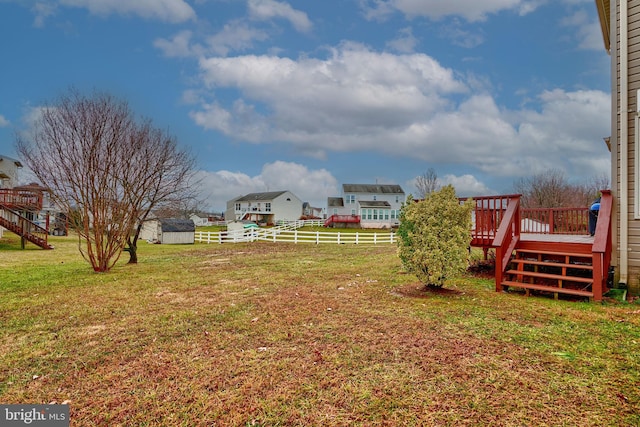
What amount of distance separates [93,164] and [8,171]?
29.0 metres

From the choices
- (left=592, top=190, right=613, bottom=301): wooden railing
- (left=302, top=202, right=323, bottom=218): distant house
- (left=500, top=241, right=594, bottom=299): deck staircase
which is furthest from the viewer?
(left=302, top=202, right=323, bottom=218): distant house

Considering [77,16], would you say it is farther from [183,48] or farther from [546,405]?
[546,405]

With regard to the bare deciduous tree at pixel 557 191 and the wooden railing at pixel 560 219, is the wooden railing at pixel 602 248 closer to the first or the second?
the wooden railing at pixel 560 219

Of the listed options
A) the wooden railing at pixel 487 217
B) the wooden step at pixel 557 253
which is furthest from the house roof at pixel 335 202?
the wooden step at pixel 557 253

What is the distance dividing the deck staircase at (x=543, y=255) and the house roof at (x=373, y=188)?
4235 cm

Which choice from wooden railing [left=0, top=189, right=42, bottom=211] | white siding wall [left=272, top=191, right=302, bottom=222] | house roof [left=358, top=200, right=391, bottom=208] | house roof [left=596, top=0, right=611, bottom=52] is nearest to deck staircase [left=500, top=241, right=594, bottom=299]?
house roof [left=596, top=0, right=611, bottom=52]

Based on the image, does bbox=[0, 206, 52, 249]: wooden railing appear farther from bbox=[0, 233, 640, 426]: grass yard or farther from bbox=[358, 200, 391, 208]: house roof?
bbox=[358, 200, 391, 208]: house roof

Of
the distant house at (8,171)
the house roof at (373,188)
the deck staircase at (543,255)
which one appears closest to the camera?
the deck staircase at (543,255)

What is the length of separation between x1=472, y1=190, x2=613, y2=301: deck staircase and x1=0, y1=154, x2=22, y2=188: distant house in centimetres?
3625

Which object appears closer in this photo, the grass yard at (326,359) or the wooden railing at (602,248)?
the grass yard at (326,359)

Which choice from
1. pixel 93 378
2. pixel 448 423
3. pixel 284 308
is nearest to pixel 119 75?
pixel 284 308

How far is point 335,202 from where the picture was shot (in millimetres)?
52938
